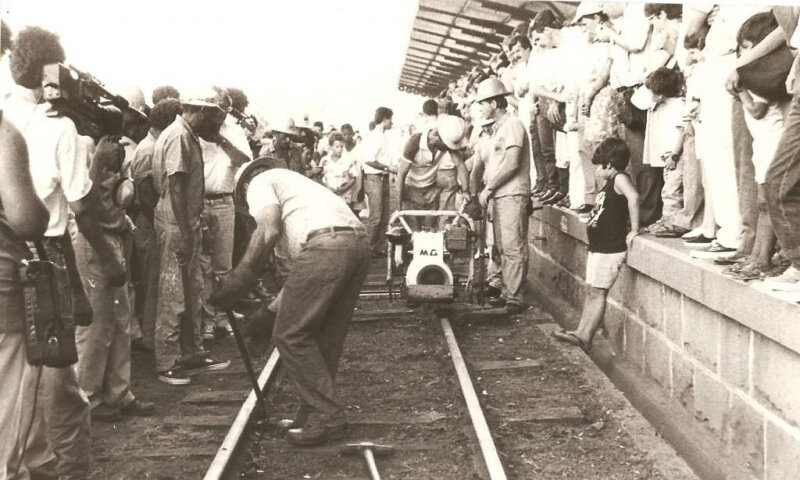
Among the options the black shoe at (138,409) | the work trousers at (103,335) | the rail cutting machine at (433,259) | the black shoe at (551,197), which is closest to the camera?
the work trousers at (103,335)

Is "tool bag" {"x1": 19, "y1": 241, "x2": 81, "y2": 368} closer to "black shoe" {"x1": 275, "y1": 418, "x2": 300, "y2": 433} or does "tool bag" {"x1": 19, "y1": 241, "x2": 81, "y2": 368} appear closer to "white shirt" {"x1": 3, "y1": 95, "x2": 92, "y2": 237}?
"white shirt" {"x1": 3, "y1": 95, "x2": 92, "y2": 237}

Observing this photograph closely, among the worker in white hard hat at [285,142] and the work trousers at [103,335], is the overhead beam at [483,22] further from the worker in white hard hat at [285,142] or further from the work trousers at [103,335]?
the work trousers at [103,335]

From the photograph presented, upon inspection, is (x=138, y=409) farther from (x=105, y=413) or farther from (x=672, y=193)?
(x=672, y=193)

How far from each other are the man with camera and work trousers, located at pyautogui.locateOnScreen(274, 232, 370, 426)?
2.34m

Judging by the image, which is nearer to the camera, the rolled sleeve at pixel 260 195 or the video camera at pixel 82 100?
the video camera at pixel 82 100

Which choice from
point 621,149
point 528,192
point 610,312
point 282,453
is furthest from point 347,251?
point 528,192

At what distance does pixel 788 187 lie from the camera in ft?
13.6

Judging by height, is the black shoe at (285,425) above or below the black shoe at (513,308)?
above

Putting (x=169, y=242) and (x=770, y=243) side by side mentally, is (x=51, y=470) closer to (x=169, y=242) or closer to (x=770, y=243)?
(x=169, y=242)

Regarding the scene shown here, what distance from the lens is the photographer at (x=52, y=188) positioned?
3965 mm

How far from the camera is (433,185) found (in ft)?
36.5

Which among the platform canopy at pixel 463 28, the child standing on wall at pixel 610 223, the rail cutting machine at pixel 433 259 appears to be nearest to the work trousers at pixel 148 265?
the rail cutting machine at pixel 433 259

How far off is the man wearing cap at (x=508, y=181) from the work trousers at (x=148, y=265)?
317 centimetres

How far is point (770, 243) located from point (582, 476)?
4.97 feet
